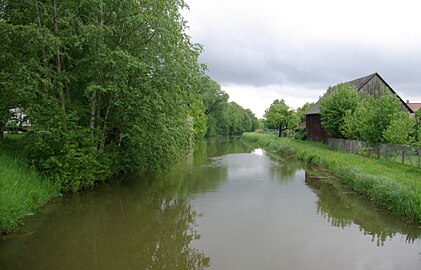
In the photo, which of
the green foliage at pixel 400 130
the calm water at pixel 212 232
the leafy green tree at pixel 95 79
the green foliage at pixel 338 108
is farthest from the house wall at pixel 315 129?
the leafy green tree at pixel 95 79

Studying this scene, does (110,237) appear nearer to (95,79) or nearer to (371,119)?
(95,79)

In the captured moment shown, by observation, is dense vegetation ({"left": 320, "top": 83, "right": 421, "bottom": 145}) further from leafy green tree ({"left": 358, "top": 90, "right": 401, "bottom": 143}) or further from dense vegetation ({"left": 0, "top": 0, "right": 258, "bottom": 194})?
dense vegetation ({"left": 0, "top": 0, "right": 258, "bottom": 194})

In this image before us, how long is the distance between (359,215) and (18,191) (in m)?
10.5

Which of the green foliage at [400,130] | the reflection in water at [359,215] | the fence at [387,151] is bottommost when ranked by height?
the reflection in water at [359,215]

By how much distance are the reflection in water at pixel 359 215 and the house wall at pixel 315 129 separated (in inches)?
710

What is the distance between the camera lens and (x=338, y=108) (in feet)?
85.7

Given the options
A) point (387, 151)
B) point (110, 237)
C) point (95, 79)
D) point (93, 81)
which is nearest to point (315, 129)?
point (387, 151)

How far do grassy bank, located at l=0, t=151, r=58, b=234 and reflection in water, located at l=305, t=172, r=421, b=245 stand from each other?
8877 millimetres

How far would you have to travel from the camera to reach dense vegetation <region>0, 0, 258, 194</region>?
1091cm

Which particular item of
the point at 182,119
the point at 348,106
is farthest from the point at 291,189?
the point at 348,106

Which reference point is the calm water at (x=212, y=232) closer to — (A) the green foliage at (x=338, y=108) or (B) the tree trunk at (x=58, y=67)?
(B) the tree trunk at (x=58, y=67)

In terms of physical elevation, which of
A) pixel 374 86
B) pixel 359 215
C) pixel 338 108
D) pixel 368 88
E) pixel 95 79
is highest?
pixel 374 86

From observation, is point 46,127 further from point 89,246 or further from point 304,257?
point 304,257

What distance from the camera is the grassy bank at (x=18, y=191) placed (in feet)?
25.4
